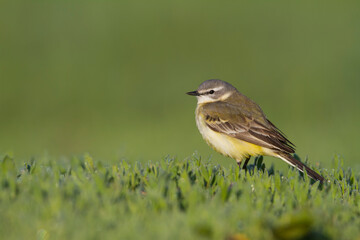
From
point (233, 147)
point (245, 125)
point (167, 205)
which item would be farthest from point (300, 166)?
point (167, 205)

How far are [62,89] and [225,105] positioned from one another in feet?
32.2

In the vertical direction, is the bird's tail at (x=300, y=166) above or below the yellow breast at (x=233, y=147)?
below

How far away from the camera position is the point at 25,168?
21.6 ft

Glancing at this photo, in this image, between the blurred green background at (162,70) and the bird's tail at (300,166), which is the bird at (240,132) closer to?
the bird's tail at (300,166)

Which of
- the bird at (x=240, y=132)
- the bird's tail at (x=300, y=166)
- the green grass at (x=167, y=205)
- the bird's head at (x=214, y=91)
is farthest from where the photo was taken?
the bird's head at (x=214, y=91)

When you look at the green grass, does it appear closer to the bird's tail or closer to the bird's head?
the bird's tail

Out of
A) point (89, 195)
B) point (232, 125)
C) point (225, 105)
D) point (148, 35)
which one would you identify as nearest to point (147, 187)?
point (89, 195)

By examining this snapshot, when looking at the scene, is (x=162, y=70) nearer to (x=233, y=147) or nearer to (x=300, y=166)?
(x=233, y=147)

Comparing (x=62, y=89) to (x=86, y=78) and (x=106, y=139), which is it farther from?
(x=106, y=139)

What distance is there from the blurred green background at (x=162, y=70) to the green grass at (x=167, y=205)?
699cm

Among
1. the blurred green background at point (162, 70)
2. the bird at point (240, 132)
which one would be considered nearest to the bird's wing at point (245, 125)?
the bird at point (240, 132)

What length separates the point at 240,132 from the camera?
8.61 meters

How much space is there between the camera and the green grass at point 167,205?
4.30 metres

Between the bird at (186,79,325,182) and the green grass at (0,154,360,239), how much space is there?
157cm
